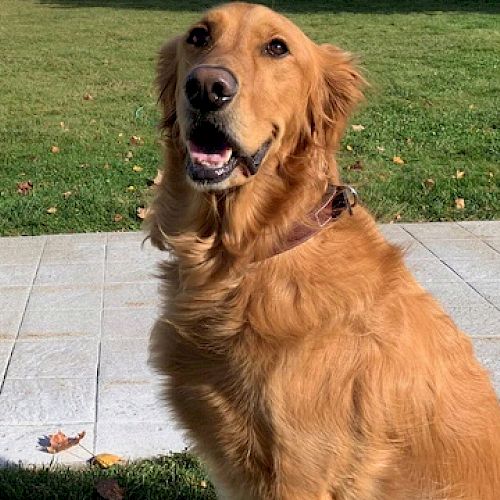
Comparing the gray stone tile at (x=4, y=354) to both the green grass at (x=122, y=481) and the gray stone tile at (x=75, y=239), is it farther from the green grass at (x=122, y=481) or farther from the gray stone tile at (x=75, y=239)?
the gray stone tile at (x=75, y=239)


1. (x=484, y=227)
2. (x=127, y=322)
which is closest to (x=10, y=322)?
(x=127, y=322)

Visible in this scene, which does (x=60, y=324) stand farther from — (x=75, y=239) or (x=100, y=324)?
(x=75, y=239)

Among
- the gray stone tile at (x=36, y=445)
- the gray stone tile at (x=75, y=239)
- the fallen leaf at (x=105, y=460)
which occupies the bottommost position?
the gray stone tile at (x=75, y=239)

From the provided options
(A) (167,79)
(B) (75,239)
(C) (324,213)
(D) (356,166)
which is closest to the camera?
(C) (324,213)

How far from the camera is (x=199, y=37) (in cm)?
293

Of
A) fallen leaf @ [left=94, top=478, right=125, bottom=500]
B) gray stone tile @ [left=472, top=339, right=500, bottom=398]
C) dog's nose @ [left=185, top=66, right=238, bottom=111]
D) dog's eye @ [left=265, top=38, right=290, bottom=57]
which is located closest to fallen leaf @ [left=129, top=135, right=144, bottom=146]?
gray stone tile @ [left=472, top=339, right=500, bottom=398]

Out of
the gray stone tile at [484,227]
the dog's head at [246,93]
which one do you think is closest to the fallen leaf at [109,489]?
the dog's head at [246,93]

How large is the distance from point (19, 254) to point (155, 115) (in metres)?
5.67

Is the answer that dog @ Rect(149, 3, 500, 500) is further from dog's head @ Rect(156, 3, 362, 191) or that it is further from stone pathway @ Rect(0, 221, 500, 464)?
stone pathway @ Rect(0, 221, 500, 464)

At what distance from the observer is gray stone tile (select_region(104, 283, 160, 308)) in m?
5.35

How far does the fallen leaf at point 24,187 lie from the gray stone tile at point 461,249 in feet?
13.0

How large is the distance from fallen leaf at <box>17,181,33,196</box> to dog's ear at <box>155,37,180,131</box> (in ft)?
15.9

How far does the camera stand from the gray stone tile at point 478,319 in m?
4.91

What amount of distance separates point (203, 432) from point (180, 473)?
3.33ft
